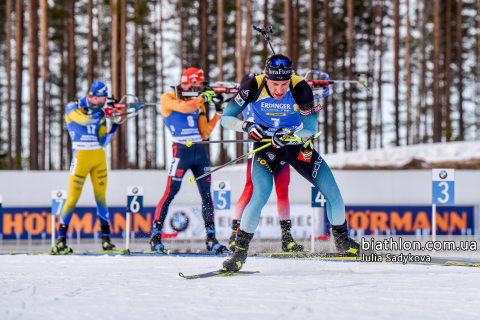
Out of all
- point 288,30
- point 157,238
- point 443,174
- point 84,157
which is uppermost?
point 288,30

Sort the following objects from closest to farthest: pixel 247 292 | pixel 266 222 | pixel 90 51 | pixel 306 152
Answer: pixel 247 292
pixel 306 152
pixel 266 222
pixel 90 51

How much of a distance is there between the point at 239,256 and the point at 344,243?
99 centimetres

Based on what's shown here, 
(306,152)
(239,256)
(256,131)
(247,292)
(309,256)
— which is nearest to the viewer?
(247,292)

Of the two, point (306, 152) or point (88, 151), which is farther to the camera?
point (88, 151)

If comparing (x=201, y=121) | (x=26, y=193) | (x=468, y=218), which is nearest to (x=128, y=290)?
(x=201, y=121)

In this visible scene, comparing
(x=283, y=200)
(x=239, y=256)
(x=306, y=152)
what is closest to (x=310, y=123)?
(x=306, y=152)

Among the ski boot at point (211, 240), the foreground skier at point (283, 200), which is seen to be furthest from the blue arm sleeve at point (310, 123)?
the ski boot at point (211, 240)

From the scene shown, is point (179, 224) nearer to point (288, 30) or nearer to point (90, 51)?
point (288, 30)

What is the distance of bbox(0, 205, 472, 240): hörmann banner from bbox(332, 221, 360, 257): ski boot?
576 cm

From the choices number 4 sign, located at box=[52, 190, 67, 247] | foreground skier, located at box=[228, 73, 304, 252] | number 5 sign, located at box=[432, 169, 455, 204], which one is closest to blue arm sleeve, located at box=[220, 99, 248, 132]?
foreground skier, located at box=[228, 73, 304, 252]

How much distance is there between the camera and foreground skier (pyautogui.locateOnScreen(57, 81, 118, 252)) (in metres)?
7.25

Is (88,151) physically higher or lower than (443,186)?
higher

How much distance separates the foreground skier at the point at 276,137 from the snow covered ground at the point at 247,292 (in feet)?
1.24

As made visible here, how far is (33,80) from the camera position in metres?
18.2
